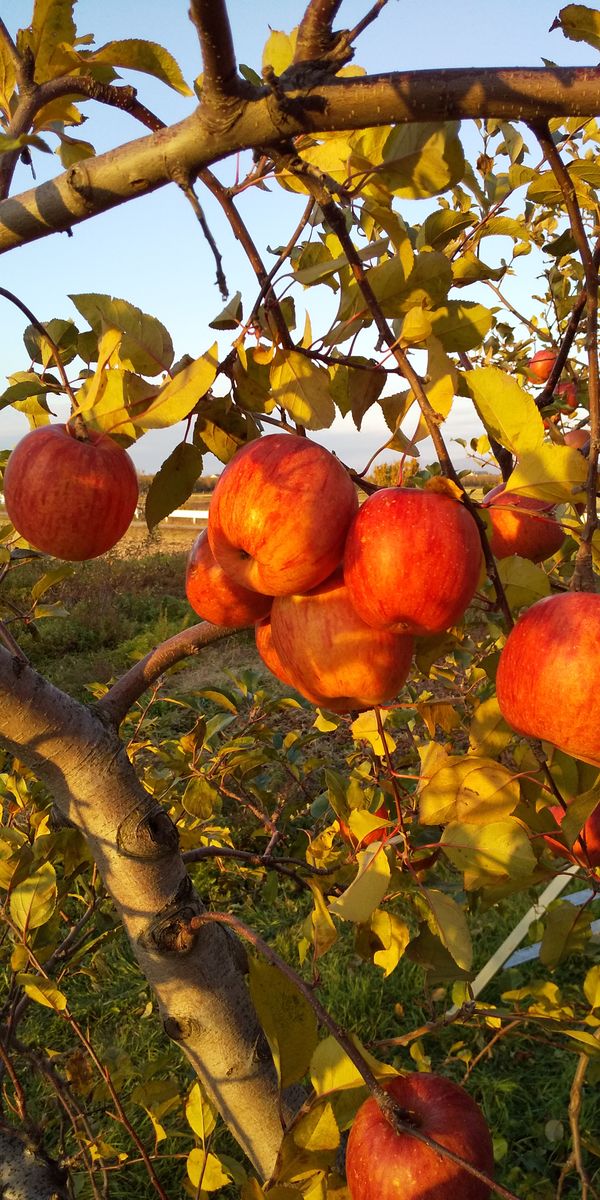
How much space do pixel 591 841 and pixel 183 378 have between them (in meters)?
0.81

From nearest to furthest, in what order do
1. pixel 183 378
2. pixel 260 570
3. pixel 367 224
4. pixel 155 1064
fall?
pixel 183 378
pixel 260 570
pixel 367 224
pixel 155 1064

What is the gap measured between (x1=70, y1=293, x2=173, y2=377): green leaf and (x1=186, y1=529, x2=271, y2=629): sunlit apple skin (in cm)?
23

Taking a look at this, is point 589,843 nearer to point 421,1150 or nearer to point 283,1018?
point 421,1150

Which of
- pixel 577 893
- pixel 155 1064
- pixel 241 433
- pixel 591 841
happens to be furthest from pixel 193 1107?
pixel 577 893

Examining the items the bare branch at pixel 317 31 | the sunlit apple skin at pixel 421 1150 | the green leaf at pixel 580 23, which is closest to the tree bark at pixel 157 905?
the sunlit apple skin at pixel 421 1150

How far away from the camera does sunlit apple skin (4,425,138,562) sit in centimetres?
81

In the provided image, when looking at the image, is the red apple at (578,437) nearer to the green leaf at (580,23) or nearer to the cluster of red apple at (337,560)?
the green leaf at (580,23)

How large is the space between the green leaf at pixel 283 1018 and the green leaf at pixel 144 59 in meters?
0.80

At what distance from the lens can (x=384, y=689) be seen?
0.80 meters

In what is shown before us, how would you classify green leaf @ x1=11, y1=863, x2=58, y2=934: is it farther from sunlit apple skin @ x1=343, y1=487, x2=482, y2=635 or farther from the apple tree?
sunlit apple skin @ x1=343, y1=487, x2=482, y2=635

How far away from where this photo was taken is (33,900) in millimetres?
1031

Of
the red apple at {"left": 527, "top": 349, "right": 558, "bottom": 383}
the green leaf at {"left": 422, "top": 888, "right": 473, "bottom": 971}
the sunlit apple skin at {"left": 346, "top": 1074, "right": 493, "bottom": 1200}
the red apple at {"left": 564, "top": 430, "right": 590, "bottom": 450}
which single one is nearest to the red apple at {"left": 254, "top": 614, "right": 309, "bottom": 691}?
the green leaf at {"left": 422, "top": 888, "right": 473, "bottom": 971}

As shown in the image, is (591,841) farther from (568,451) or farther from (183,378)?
(183,378)

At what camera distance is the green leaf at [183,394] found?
60cm
